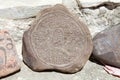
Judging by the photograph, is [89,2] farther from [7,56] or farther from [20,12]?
[7,56]

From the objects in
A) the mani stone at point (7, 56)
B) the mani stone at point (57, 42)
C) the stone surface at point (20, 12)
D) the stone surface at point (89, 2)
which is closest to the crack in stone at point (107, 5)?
the stone surface at point (89, 2)

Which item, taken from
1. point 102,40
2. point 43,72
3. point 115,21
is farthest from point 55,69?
point 115,21

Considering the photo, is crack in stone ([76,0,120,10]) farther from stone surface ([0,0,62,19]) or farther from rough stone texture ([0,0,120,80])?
stone surface ([0,0,62,19])

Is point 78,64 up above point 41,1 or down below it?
below

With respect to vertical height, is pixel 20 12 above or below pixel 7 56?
above

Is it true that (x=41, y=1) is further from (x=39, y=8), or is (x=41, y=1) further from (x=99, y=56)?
(x=99, y=56)

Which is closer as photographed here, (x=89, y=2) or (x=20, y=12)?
(x=20, y=12)

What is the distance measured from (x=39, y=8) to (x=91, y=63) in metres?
0.53

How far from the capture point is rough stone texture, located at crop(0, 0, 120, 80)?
7.56 ft

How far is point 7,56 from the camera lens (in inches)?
89.0

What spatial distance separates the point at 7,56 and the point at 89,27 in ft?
2.23

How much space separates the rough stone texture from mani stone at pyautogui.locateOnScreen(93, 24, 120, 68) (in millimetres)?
78

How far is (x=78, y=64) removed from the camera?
2381 mm

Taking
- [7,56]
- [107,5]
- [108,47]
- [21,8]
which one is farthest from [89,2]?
[7,56]
